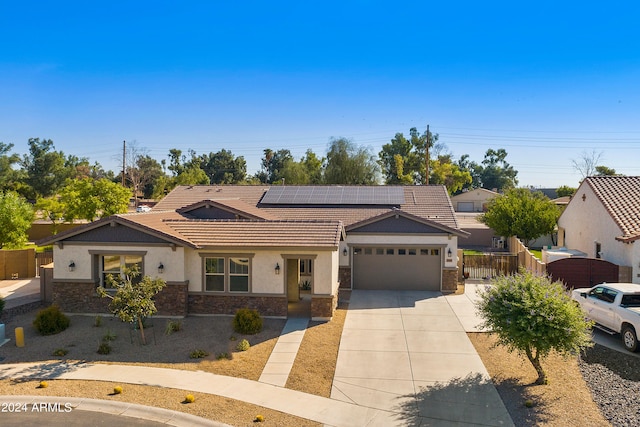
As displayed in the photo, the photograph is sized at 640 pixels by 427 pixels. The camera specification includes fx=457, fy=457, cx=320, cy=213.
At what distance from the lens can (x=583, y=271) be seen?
20562 millimetres

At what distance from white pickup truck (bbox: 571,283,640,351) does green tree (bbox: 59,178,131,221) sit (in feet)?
102

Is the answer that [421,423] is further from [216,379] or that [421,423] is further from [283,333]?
[283,333]

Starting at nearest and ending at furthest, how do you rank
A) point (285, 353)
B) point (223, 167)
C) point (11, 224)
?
point (285, 353)
point (11, 224)
point (223, 167)

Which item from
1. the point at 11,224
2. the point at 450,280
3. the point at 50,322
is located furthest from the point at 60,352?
the point at 450,280

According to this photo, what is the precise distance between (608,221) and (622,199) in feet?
6.12

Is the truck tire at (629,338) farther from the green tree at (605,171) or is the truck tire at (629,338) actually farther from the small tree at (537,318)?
the green tree at (605,171)

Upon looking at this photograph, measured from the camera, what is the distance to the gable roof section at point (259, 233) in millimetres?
17094

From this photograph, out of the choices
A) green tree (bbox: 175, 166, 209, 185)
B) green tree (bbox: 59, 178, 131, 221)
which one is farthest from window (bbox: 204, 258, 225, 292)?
green tree (bbox: 175, 166, 209, 185)

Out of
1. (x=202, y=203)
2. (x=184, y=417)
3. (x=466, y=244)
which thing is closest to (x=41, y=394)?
(x=184, y=417)

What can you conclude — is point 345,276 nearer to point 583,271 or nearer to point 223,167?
point 583,271

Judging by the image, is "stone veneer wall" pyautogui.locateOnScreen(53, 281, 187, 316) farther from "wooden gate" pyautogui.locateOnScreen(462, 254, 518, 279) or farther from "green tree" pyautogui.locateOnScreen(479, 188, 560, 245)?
"green tree" pyautogui.locateOnScreen(479, 188, 560, 245)

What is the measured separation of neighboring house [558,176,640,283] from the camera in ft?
65.0

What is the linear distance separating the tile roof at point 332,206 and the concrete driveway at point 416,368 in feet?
22.8

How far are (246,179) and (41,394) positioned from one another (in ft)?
252
